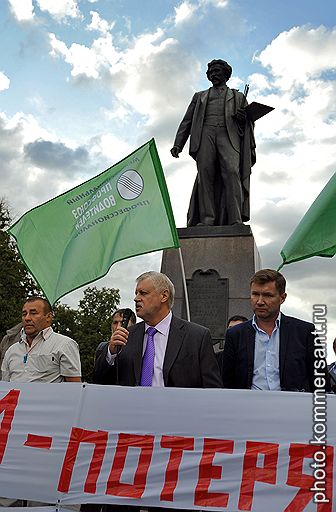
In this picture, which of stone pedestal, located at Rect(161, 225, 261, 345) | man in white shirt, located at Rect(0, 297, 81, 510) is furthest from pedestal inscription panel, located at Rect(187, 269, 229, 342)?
man in white shirt, located at Rect(0, 297, 81, 510)

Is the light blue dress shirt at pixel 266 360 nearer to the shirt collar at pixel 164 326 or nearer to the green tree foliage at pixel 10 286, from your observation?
the shirt collar at pixel 164 326

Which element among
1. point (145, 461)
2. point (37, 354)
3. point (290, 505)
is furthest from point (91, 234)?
point (290, 505)

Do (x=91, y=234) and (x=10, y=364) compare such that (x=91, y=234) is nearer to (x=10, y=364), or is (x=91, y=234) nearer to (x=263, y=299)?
(x=10, y=364)

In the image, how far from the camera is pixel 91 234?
601 centimetres

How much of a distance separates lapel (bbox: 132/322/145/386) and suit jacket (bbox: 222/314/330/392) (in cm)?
58

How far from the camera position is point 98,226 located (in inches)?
238

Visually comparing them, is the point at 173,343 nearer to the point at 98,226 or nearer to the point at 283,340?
the point at 283,340

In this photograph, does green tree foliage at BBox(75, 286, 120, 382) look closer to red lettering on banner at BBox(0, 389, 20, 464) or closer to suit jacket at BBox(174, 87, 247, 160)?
A: suit jacket at BBox(174, 87, 247, 160)

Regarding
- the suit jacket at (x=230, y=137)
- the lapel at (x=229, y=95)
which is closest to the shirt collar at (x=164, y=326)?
the suit jacket at (x=230, y=137)

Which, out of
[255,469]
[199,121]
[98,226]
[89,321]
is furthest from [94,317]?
[255,469]

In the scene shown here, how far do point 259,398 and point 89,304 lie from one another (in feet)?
153

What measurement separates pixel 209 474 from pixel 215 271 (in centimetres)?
574

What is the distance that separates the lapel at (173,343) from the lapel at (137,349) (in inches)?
6.8

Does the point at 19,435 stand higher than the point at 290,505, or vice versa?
the point at 19,435
